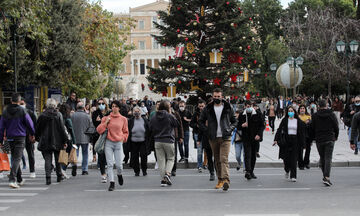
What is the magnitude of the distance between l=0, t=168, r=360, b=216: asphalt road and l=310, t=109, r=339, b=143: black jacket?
974 millimetres

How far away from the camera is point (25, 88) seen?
91.6 ft

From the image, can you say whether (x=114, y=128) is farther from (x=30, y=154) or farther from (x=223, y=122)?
(x=30, y=154)

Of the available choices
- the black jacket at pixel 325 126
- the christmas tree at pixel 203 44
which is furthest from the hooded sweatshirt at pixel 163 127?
the christmas tree at pixel 203 44

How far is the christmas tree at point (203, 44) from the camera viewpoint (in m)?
27.1

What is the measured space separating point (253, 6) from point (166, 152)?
59.8m

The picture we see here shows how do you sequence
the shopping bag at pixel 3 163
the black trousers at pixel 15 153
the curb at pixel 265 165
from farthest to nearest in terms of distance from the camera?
the curb at pixel 265 165 → the shopping bag at pixel 3 163 → the black trousers at pixel 15 153

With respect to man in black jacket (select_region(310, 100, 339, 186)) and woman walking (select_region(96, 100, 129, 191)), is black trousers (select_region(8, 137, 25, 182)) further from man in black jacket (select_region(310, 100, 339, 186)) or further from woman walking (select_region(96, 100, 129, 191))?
man in black jacket (select_region(310, 100, 339, 186))

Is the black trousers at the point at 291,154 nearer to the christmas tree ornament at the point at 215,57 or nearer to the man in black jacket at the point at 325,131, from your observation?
the man in black jacket at the point at 325,131

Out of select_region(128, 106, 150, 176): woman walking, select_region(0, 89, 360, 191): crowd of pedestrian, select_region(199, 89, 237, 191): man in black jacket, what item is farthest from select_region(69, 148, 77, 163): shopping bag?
select_region(199, 89, 237, 191): man in black jacket

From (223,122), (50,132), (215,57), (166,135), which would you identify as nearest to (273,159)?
(166,135)

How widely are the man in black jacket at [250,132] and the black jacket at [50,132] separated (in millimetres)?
3969

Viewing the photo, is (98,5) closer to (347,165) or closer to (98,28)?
(98,28)

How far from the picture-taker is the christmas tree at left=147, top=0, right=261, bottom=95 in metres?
27.1

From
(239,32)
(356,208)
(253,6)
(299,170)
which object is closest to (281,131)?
(299,170)
